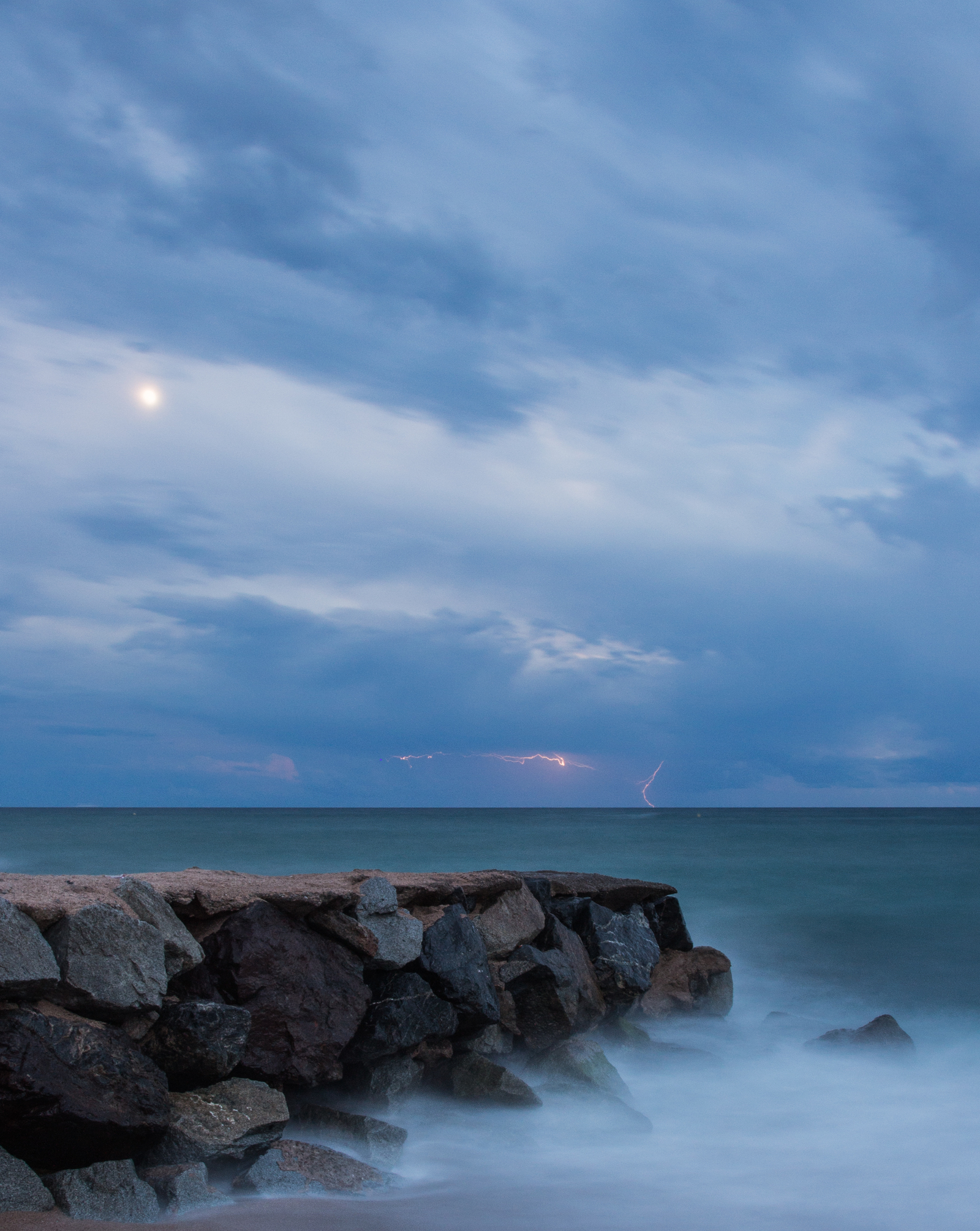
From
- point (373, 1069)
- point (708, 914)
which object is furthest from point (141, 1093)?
point (708, 914)

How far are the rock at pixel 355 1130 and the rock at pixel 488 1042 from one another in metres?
1.13

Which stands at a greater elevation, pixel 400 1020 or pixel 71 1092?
pixel 71 1092

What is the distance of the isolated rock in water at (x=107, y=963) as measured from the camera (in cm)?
484

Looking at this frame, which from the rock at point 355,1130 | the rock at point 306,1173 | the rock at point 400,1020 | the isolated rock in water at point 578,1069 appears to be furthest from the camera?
the isolated rock in water at point 578,1069

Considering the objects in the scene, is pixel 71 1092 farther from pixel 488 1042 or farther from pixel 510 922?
pixel 510 922

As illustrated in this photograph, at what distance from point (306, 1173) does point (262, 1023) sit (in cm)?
84

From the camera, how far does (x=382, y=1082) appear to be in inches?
253

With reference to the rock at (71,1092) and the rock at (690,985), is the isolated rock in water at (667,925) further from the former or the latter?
the rock at (71,1092)

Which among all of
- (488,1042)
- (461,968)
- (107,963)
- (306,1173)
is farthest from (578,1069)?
(107,963)

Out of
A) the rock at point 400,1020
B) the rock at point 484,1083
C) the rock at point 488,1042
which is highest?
the rock at point 400,1020

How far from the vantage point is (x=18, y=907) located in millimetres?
4855

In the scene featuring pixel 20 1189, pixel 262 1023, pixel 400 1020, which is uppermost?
pixel 262 1023

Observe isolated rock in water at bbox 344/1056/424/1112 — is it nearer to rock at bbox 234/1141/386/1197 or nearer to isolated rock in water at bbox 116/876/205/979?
rock at bbox 234/1141/386/1197

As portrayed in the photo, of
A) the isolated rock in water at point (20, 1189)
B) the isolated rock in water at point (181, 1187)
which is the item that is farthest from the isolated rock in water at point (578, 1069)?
the isolated rock in water at point (20, 1189)
